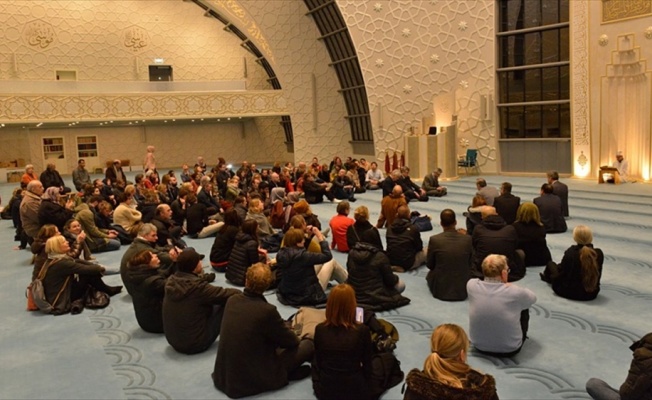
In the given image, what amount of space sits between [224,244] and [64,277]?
197 centimetres

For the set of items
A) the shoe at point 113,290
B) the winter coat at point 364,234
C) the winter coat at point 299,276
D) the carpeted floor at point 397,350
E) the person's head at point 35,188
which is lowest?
the carpeted floor at point 397,350

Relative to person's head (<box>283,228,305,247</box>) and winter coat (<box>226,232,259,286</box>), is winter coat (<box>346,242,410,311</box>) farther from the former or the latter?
winter coat (<box>226,232,259,286</box>)

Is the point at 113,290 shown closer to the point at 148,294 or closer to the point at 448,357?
the point at 148,294

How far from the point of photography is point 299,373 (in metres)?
4.26

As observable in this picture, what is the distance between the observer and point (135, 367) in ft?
15.2

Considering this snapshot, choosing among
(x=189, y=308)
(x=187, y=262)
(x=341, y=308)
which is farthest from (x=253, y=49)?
(x=341, y=308)

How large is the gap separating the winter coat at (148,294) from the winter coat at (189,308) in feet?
1.39

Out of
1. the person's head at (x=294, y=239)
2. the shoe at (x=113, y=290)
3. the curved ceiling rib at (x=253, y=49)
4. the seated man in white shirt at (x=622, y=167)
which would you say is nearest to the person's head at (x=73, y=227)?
the shoe at (x=113, y=290)

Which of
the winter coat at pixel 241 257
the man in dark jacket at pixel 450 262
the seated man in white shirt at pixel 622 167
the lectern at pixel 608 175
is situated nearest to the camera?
the man in dark jacket at pixel 450 262

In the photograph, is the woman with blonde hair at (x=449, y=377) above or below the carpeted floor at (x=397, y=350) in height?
above

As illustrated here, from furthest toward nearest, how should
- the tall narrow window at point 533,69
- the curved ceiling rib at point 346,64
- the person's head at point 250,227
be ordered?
1. the curved ceiling rib at point 346,64
2. the tall narrow window at point 533,69
3. the person's head at point 250,227

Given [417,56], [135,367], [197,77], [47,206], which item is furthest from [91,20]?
[135,367]

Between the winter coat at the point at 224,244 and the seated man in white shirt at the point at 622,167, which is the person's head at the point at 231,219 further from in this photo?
the seated man in white shirt at the point at 622,167

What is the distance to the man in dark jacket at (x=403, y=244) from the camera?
7.06 metres
